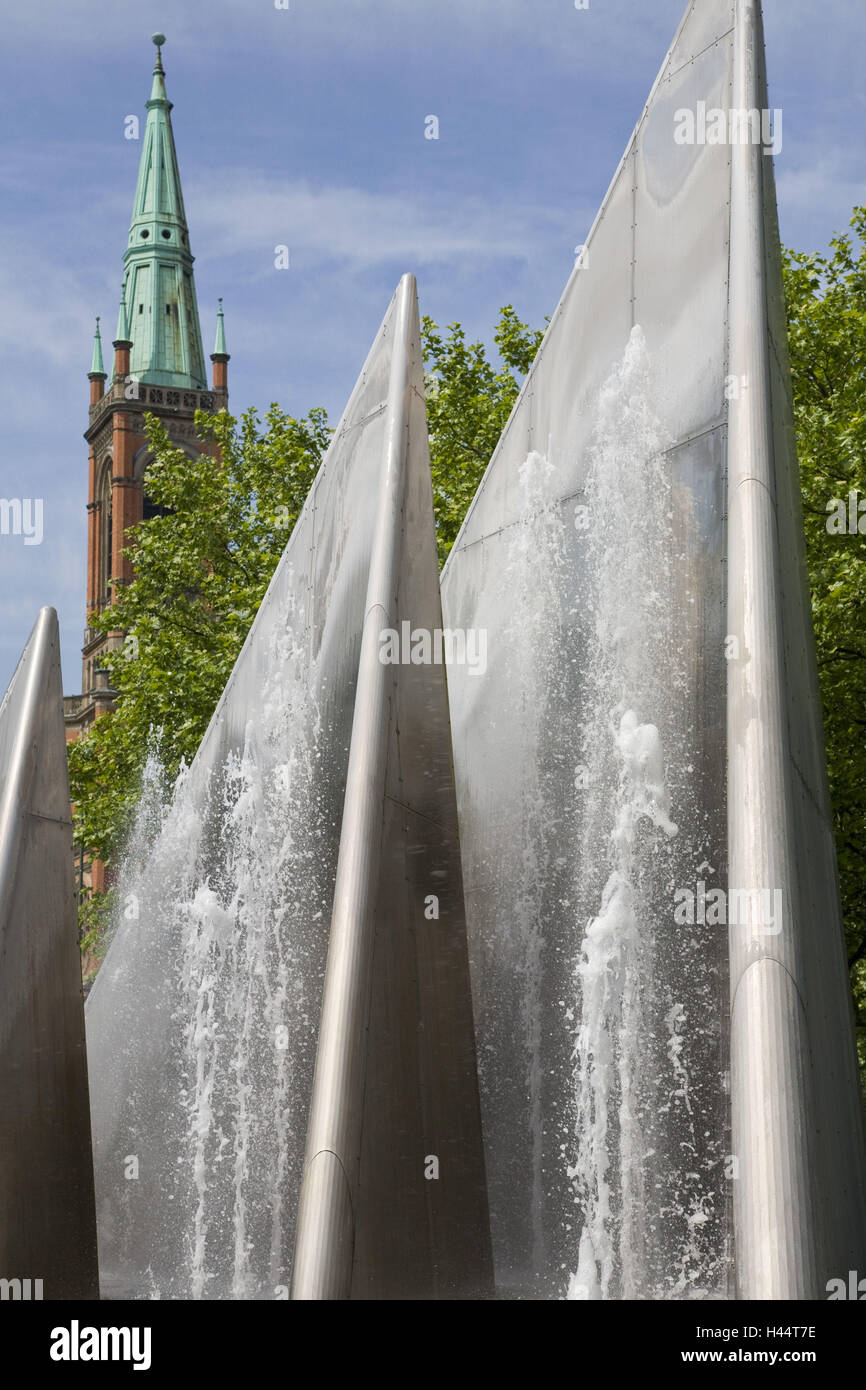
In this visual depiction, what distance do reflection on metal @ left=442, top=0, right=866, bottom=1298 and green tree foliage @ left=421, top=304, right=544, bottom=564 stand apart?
10.8 metres

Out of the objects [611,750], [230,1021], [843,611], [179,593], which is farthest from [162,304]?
[611,750]

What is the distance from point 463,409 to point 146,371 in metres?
54.6

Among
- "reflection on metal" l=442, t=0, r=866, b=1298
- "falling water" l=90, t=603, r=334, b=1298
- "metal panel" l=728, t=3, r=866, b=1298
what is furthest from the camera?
"falling water" l=90, t=603, r=334, b=1298

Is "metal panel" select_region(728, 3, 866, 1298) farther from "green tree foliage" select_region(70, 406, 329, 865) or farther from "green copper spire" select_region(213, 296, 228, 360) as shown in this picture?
"green copper spire" select_region(213, 296, 228, 360)

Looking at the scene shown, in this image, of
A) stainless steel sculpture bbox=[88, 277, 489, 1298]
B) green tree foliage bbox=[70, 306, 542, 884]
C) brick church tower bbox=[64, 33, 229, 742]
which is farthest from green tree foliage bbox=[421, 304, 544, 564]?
brick church tower bbox=[64, 33, 229, 742]

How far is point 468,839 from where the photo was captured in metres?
8.89

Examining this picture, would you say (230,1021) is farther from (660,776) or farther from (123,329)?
(123,329)

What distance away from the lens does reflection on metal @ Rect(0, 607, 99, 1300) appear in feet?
26.3

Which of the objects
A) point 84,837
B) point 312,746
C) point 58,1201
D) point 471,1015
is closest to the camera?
point 471,1015

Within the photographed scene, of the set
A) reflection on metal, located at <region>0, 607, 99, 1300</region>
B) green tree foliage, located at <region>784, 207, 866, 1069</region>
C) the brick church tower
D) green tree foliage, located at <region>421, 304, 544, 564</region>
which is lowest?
reflection on metal, located at <region>0, 607, 99, 1300</region>

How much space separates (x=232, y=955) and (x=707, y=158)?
17.4 ft

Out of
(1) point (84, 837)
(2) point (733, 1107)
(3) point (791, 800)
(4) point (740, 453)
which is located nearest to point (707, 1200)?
(2) point (733, 1107)

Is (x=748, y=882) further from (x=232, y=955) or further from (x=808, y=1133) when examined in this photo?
(x=232, y=955)

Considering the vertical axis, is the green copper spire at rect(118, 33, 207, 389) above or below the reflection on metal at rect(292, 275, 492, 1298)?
above
